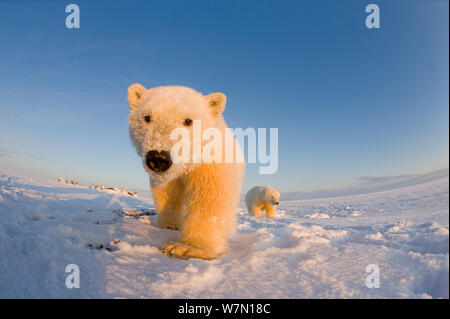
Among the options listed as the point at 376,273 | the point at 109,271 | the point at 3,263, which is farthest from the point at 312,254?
the point at 3,263

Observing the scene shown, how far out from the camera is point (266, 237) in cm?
274

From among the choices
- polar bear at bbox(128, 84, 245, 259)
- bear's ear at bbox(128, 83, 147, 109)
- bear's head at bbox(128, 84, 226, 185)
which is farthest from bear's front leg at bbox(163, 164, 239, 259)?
bear's ear at bbox(128, 83, 147, 109)

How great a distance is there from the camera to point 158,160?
2.18 m

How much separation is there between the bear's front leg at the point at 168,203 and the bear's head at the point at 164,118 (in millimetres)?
800

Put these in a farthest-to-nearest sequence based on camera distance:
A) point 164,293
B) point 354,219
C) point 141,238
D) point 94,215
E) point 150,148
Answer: point 354,219
point 94,215
point 141,238
point 150,148
point 164,293

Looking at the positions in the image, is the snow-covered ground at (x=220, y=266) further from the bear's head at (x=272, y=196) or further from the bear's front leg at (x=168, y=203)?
the bear's head at (x=272, y=196)

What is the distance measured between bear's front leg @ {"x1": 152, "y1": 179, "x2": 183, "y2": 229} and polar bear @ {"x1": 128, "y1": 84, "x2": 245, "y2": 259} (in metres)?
0.66

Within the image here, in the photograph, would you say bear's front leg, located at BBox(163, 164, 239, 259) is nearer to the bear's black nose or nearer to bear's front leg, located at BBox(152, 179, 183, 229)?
the bear's black nose

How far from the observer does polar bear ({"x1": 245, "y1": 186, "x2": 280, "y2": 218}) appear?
34.1ft

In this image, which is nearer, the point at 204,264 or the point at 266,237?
the point at 204,264

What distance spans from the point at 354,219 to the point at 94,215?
15.8ft

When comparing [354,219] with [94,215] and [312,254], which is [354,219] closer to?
[312,254]

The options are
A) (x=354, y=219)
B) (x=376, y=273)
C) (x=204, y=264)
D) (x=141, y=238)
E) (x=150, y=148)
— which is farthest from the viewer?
(x=354, y=219)

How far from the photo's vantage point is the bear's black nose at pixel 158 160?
2176 mm
